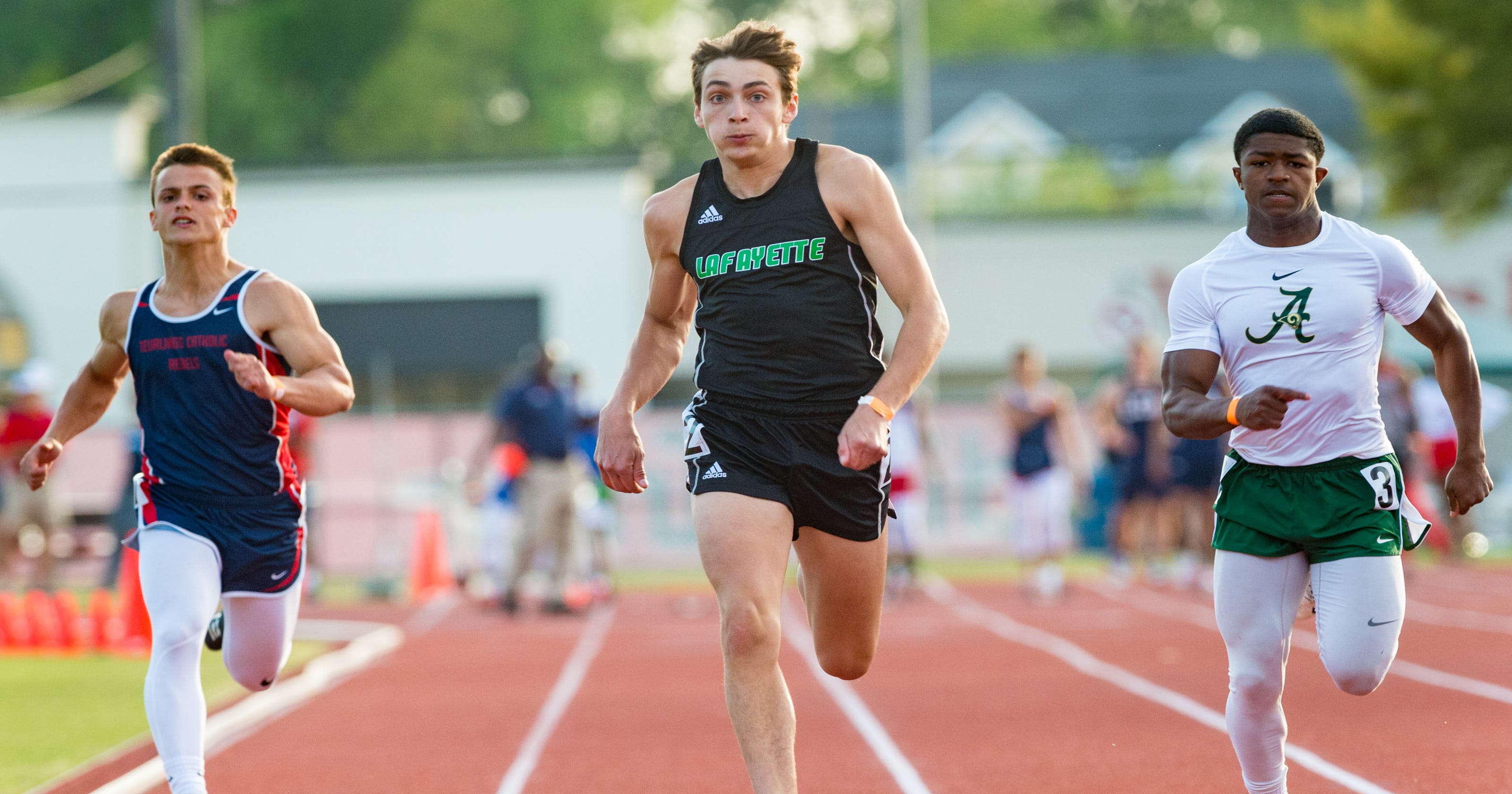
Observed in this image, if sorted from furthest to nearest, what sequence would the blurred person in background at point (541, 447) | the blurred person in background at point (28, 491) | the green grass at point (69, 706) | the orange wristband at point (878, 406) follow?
the blurred person in background at point (28, 491), the blurred person in background at point (541, 447), the green grass at point (69, 706), the orange wristband at point (878, 406)

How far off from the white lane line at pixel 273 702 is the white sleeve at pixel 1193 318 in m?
3.59

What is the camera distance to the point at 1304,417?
5258 mm

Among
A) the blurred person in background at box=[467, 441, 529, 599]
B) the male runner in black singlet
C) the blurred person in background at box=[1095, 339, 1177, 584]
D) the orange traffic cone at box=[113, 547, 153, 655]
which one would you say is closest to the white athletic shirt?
the male runner in black singlet

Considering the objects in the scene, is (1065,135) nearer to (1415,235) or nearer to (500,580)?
(1415,235)

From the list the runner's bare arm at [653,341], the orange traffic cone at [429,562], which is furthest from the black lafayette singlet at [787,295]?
the orange traffic cone at [429,562]

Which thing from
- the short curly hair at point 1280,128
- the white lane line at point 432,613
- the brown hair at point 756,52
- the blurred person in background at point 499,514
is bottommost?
the white lane line at point 432,613

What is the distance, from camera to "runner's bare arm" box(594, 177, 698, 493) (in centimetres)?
550

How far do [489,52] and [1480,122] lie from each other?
113 feet

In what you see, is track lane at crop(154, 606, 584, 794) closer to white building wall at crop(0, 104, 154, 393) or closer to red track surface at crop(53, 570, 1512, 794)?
red track surface at crop(53, 570, 1512, 794)

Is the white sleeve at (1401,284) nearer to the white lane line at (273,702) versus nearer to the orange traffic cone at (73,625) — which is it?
the white lane line at (273,702)

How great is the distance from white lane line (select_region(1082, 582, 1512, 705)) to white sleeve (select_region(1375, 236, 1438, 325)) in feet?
3.32

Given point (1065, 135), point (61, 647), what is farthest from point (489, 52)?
point (61, 647)

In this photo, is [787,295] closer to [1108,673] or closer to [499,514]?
[1108,673]

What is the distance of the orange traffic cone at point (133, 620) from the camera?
43.1ft
